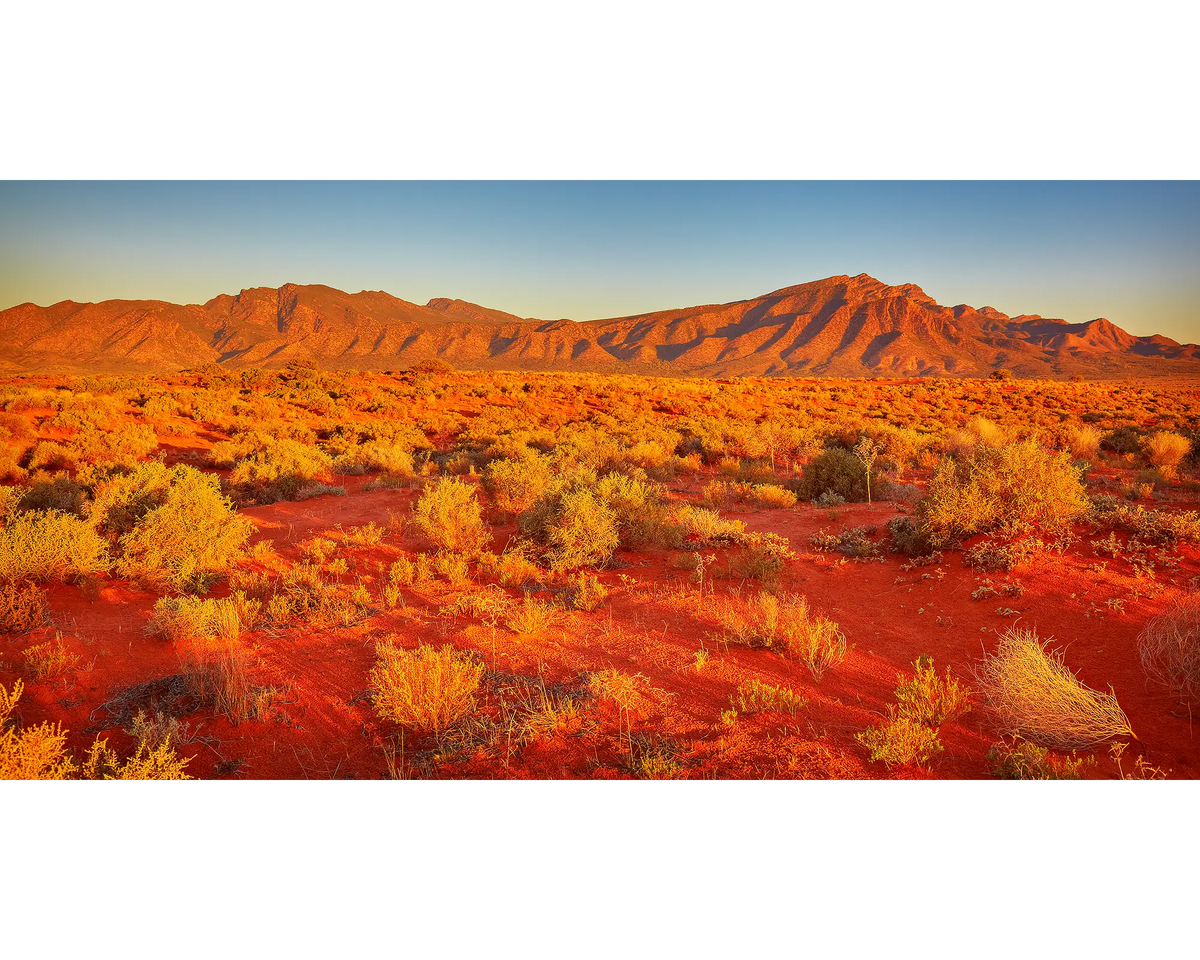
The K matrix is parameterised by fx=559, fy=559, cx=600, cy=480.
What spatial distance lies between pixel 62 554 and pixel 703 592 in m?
5.73

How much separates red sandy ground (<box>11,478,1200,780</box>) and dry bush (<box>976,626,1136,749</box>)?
13cm

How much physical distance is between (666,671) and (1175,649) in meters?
3.02

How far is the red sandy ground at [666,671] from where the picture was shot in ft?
9.98

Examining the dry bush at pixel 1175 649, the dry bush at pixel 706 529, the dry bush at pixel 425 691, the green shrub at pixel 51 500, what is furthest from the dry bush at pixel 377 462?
the dry bush at pixel 1175 649

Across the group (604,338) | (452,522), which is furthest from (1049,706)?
(604,338)

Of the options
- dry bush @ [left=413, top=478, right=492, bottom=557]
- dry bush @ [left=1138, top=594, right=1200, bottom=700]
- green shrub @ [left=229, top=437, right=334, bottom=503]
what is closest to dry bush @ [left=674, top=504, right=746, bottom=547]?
dry bush @ [left=413, top=478, right=492, bottom=557]

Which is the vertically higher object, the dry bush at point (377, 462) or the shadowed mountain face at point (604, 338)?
the shadowed mountain face at point (604, 338)

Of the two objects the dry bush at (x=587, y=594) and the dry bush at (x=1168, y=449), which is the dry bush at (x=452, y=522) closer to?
the dry bush at (x=587, y=594)

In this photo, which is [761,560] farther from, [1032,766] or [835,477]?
[835,477]

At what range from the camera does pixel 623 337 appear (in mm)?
78375

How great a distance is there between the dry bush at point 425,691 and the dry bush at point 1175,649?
410cm

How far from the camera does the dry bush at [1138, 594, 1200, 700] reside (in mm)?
3213
